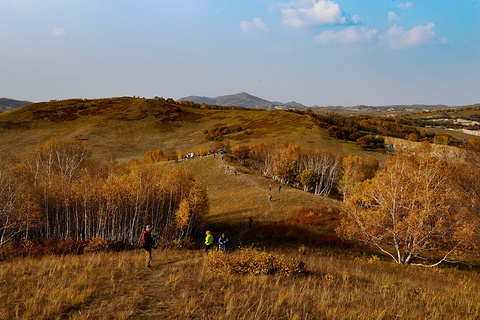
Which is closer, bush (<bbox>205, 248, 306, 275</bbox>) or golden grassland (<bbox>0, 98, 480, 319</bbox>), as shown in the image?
golden grassland (<bbox>0, 98, 480, 319</bbox>)

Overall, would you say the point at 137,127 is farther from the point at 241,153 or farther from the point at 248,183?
the point at 248,183

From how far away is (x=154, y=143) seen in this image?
126812 millimetres

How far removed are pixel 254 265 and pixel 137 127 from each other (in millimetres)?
145007

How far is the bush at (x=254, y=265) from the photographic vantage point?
38.9 ft

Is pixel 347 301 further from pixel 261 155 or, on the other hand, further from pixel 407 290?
pixel 261 155

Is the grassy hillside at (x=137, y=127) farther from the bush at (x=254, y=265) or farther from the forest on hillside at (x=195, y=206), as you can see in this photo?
the bush at (x=254, y=265)

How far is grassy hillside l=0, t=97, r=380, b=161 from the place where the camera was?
364ft

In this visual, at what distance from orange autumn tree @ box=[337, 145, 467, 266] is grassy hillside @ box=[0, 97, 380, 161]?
7500 cm

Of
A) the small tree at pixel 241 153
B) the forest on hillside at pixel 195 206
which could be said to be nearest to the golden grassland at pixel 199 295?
the forest on hillside at pixel 195 206

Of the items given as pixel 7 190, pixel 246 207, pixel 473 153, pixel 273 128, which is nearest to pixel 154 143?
pixel 273 128

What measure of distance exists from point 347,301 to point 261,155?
77.3m

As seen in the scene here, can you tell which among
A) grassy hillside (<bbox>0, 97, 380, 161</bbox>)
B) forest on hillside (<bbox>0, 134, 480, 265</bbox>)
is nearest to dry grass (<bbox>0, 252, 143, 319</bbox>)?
forest on hillside (<bbox>0, 134, 480, 265</bbox>)

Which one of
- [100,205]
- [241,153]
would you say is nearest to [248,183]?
[241,153]

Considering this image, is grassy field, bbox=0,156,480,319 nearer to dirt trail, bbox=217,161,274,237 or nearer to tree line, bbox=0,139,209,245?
tree line, bbox=0,139,209,245
